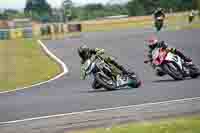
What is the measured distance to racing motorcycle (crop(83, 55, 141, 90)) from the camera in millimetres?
13258

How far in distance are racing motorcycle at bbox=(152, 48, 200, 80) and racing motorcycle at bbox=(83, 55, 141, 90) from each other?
1.21 m

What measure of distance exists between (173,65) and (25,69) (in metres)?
9.73

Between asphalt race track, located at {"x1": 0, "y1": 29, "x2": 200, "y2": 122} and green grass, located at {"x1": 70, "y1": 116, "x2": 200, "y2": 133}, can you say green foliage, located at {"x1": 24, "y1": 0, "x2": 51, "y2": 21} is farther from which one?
green grass, located at {"x1": 70, "y1": 116, "x2": 200, "y2": 133}

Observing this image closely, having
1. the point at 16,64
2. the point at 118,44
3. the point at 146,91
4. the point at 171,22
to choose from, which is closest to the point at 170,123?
the point at 146,91

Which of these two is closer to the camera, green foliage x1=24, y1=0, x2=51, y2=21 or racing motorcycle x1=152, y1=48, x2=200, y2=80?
green foliage x1=24, y1=0, x2=51, y2=21

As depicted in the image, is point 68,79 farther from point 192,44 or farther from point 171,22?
point 171,22

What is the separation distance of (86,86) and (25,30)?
38.4m

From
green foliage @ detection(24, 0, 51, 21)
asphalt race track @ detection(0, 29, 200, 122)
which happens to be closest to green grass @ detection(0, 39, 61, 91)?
asphalt race track @ detection(0, 29, 200, 122)

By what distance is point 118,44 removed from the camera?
3078cm

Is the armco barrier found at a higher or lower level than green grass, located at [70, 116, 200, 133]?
lower

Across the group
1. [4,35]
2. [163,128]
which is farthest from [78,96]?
[4,35]

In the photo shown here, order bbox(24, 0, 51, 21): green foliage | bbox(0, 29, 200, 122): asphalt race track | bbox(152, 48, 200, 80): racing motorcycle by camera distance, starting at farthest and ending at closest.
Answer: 1. bbox(152, 48, 200, 80): racing motorcycle
2. bbox(0, 29, 200, 122): asphalt race track
3. bbox(24, 0, 51, 21): green foliage

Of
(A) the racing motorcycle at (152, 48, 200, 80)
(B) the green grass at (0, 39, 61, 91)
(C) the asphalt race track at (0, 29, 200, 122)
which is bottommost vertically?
(B) the green grass at (0, 39, 61, 91)

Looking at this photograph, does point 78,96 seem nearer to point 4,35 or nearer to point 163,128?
point 163,128
